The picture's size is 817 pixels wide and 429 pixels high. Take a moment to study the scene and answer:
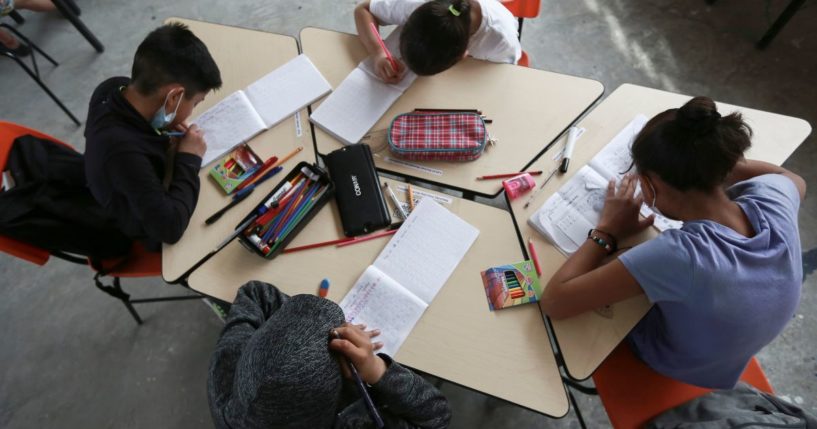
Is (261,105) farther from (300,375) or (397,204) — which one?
(300,375)

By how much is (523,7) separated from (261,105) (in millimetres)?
1180

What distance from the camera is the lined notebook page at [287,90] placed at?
1600 mm

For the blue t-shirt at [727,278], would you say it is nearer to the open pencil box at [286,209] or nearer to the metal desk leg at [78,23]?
the open pencil box at [286,209]

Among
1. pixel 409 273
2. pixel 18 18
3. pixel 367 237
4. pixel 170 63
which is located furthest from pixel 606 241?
pixel 18 18

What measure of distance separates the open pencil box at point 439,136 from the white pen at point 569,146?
0.26 meters

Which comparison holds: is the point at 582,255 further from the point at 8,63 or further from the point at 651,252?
the point at 8,63

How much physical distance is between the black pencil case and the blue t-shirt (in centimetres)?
72

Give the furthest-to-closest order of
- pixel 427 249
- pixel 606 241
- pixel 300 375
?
pixel 427 249 < pixel 606 241 < pixel 300 375

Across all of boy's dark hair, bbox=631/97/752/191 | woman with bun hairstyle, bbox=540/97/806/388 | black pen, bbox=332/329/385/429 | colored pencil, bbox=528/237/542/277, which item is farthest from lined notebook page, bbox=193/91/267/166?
boy's dark hair, bbox=631/97/752/191

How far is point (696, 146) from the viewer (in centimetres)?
104

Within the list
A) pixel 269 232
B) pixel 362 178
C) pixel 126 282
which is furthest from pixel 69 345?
pixel 362 178

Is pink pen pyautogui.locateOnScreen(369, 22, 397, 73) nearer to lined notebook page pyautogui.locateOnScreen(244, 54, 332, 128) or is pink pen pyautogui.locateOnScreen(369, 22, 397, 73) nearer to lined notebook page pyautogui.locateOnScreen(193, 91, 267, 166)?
lined notebook page pyautogui.locateOnScreen(244, 54, 332, 128)

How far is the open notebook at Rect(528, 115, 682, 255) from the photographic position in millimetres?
1330

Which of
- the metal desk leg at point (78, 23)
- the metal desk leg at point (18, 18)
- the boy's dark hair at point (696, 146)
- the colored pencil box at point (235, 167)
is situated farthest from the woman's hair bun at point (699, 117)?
the metal desk leg at point (18, 18)
